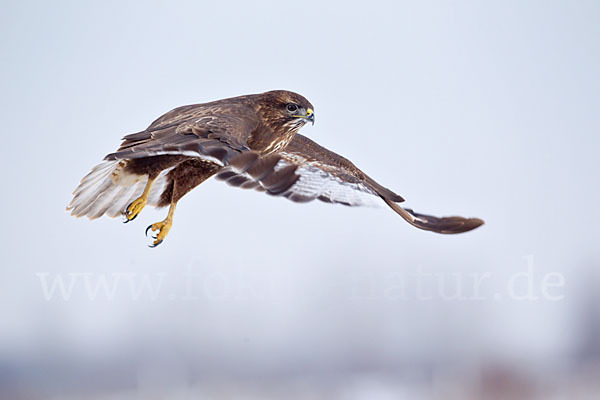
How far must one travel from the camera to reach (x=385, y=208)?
2.40 m

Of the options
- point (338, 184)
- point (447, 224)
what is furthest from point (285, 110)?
point (447, 224)

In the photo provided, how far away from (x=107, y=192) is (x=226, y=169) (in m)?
0.64

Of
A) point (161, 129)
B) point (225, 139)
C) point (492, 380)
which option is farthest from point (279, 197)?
point (492, 380)

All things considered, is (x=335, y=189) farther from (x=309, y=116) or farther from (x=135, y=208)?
(x=135, y=208)

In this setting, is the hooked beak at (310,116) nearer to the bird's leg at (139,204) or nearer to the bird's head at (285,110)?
the bird's head at (285,110)

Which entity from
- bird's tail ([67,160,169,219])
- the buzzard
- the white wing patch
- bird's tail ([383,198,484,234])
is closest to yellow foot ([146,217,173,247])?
the buzzard

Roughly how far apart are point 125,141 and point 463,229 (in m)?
1.10

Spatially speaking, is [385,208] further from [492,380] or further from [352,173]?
[492,380]

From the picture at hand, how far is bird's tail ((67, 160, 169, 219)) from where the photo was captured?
242cm

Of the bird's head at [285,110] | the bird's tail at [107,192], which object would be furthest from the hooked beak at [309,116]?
the bird's tail at [107,192]

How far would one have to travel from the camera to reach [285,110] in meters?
2.44

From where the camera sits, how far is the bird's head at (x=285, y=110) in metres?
2.43

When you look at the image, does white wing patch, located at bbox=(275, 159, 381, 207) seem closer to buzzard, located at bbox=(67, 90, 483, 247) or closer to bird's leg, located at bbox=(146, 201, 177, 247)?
buzzard, located at bbox=(67, 90, 483, 247)

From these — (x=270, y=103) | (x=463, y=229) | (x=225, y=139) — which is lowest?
(x=463, y=229)
